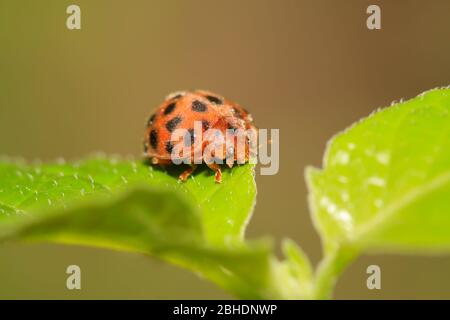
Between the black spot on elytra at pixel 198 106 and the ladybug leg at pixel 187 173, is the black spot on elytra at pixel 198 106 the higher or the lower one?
the higher one

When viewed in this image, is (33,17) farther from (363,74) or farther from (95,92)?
(363,74)

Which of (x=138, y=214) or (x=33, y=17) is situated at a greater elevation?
(x=33, y=17)

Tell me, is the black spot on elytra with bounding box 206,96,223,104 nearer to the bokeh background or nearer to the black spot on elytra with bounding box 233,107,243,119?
the black spot on elytra with bounding box 233,107,243,119

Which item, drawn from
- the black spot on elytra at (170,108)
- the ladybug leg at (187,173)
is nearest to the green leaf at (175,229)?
the ladybug leg at (187,173)

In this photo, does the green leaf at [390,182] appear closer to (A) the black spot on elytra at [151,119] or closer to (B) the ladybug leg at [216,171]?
(B) the ladybug leg at [216,171]

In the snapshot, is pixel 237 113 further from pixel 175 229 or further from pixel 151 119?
pixel 175 229
